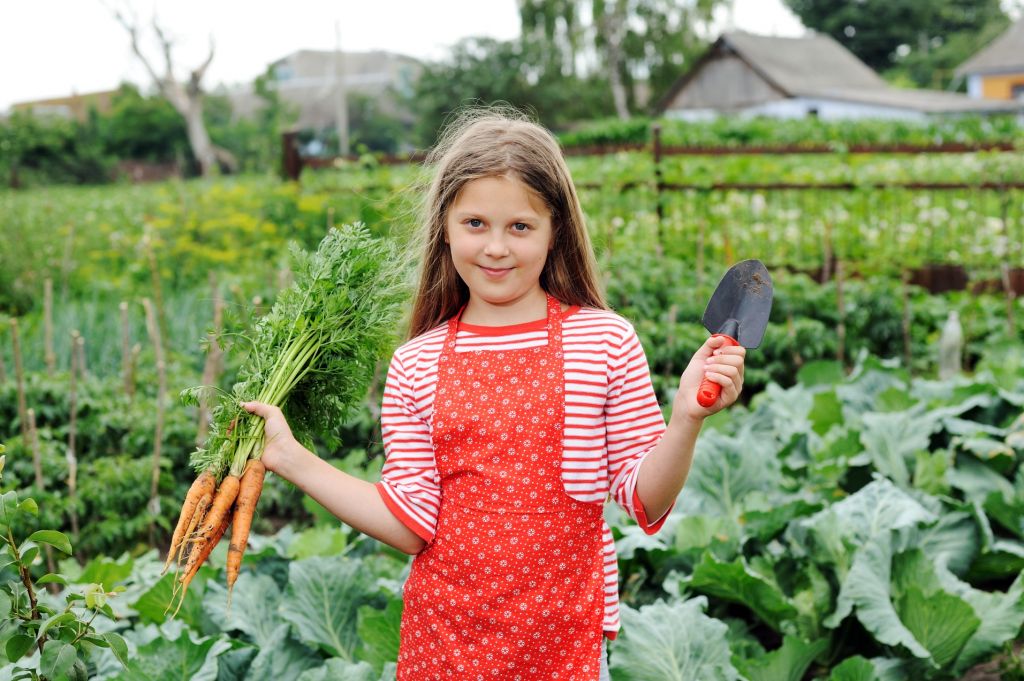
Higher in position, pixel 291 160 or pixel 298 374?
pixel 291 160

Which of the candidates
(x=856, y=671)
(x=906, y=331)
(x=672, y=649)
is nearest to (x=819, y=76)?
(x=906, y=331)

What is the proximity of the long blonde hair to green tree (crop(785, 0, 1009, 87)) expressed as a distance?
72131 millimetres

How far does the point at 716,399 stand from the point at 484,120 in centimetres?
65

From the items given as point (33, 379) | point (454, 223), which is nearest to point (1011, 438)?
point (454, 223)

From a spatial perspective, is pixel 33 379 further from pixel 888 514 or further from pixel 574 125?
pixel 574 125

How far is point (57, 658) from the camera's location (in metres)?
1.49

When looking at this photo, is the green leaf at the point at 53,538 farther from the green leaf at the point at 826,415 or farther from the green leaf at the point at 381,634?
the green leaf at the point at 826,415

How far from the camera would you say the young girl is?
160 cm

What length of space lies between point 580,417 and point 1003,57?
57364 mm

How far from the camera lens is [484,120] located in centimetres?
177

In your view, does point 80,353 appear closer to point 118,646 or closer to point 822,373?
point 118,646

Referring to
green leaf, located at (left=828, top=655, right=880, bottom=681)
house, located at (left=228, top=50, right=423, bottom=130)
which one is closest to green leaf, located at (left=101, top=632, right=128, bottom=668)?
green leaf, located at (left=828, top=655, right=880, bottom=681)

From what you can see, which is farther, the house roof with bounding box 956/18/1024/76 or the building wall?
the building wall

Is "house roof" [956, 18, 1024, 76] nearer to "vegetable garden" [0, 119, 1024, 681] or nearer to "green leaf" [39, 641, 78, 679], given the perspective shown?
"vegetable garden" [0, 119, 1024, 681]
